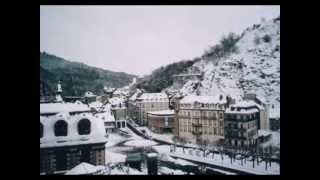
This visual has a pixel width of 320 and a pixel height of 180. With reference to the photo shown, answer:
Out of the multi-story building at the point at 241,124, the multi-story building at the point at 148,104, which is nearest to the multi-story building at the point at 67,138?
the multi-story building at the point at 148,104

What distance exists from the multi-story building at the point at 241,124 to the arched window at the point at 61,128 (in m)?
1.58

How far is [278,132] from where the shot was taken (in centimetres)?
388

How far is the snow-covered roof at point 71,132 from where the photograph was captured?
3891mm

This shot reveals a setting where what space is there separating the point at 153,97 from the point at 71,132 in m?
0.88

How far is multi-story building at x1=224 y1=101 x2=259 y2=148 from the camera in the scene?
394cm

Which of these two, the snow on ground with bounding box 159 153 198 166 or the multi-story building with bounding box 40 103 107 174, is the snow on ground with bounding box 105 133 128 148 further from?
the snow on ground with bounding box 159 153 198 166

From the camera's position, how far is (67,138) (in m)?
3.92

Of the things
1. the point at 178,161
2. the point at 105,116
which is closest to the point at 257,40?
the point at 178,161

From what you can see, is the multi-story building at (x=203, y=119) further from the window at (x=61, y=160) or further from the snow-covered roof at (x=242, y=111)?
the window at (x=61, y=160)

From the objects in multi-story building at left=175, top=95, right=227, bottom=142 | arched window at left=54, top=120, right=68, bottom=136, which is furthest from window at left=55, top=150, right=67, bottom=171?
multi-story building at left=175, top=95, right=227, bottom=142
